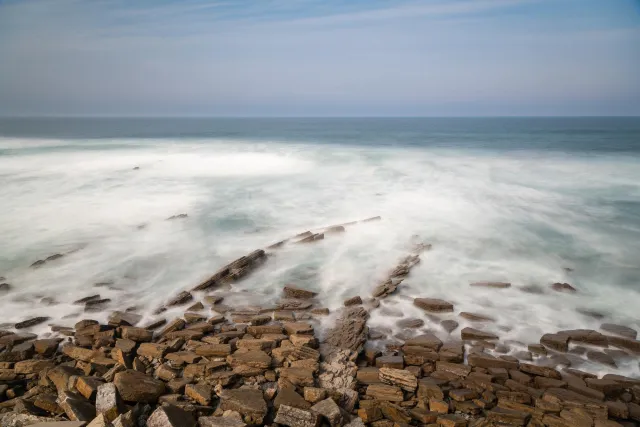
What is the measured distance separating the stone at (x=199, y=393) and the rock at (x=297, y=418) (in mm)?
736

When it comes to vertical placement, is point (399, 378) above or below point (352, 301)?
above

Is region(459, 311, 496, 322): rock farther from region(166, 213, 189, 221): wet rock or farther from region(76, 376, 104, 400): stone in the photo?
region(166, 213, 189, 221): wet rock

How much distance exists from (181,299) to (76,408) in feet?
9.51

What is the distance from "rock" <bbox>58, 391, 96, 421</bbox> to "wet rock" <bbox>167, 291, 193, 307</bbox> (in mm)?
2648

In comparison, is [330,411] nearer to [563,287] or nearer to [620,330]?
[620,330]

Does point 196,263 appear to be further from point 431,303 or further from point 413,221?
point 413,221

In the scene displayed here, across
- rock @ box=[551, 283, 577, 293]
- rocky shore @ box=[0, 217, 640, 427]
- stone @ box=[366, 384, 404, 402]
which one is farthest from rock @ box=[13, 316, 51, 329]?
rock @ box=[551, 283, 577, 293]

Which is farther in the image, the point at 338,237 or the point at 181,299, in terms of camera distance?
the point at 338,237

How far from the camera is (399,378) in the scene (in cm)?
422

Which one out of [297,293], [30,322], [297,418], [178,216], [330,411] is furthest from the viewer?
[178,216]

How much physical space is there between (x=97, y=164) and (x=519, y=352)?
2179cm

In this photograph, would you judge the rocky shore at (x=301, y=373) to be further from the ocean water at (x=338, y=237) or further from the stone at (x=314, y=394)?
the ocean water at (x=338, y=237)

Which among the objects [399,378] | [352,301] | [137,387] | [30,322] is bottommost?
[30,322]

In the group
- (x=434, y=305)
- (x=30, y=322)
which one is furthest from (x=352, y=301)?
(x=30, y=322)
